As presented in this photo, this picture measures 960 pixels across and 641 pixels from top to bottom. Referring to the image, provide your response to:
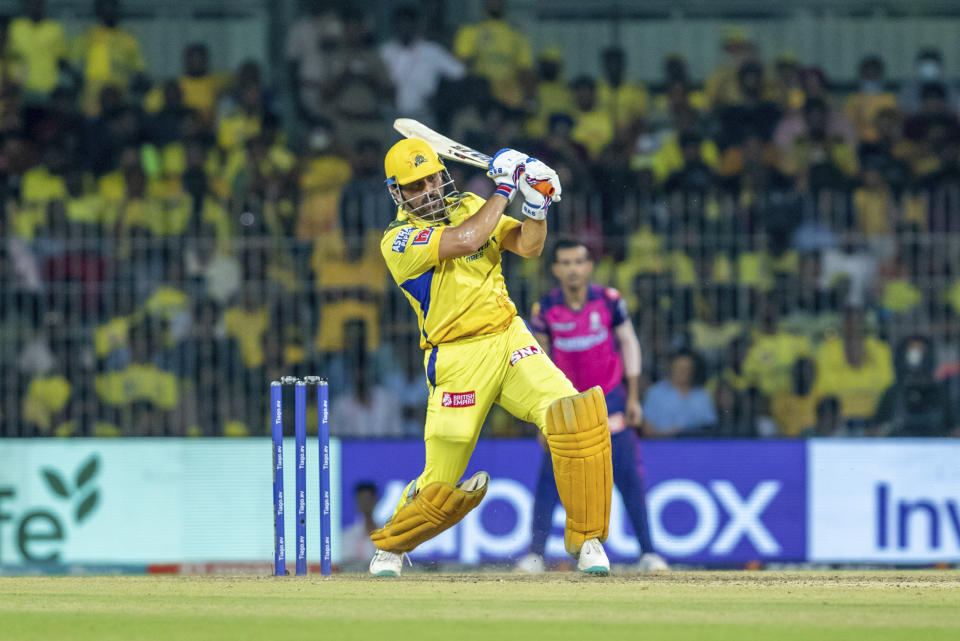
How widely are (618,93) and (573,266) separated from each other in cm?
459

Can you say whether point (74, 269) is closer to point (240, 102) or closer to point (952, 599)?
point (240, 102)

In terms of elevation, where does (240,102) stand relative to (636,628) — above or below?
above

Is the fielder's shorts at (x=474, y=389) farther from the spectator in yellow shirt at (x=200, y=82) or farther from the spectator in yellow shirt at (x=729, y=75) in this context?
the spectator in yellow shirt at (x=200, y=82)

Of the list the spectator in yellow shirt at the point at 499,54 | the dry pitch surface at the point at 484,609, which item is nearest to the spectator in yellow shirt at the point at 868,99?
the spectator in yellow shirt at the point at 499,54

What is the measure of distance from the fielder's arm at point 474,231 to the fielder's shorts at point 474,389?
513 mm

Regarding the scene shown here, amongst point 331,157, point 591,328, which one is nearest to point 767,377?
point 591,328

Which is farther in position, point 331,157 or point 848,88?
point 848,88

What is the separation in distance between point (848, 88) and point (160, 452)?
7.42m

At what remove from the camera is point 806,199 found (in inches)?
466

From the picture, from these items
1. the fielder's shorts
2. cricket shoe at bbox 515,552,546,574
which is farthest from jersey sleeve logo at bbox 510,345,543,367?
cricket shoe at bbox 515,552,546,574

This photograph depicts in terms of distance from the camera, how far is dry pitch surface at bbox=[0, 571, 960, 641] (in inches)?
241

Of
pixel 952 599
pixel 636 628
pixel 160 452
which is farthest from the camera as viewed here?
pixel 160 452

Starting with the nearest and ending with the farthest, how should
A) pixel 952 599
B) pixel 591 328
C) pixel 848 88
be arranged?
pixel 952 599 → pixel 591 328 → pixel 848 88

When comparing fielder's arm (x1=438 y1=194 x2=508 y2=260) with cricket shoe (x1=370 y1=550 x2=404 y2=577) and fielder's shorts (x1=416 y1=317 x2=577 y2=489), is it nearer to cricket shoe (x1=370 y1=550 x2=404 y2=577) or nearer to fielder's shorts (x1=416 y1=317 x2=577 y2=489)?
fielder's shorts (x1=416 y1=317 x2=577 y2=489)
